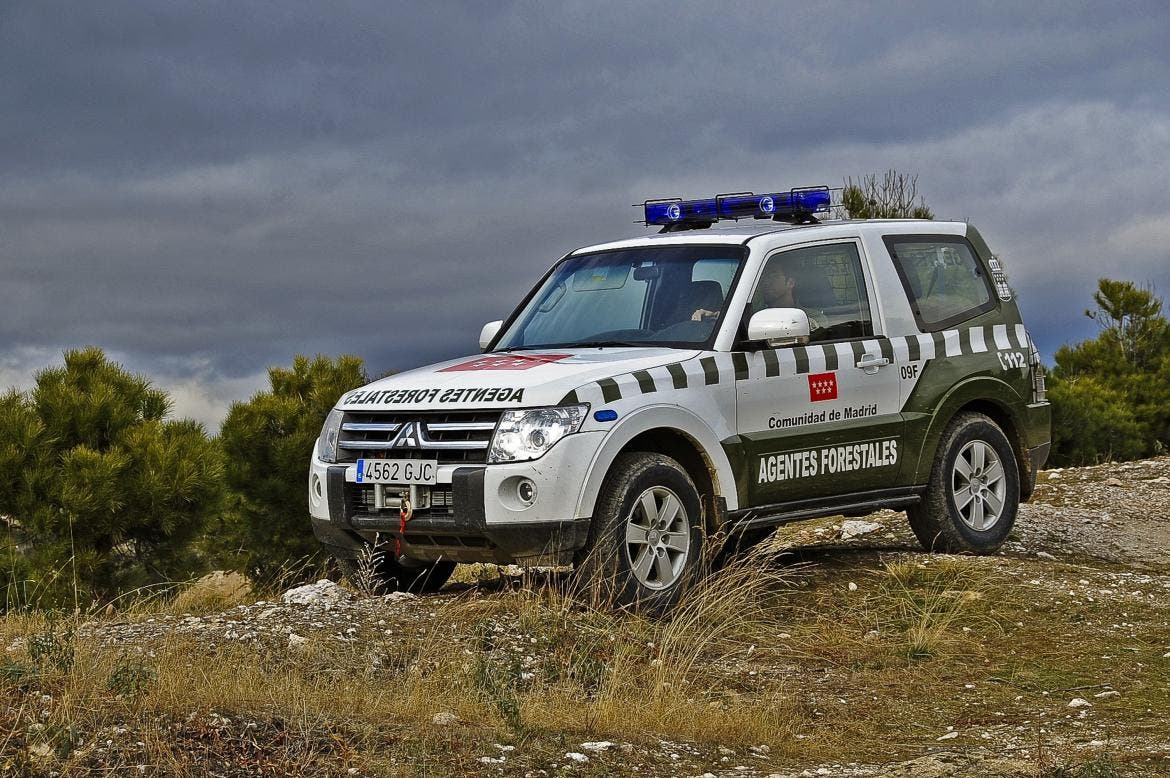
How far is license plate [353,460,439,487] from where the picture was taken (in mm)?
7791

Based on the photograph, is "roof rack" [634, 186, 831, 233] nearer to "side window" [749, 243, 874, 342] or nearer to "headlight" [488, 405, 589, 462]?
"side window" [749, 243, 874, 342]

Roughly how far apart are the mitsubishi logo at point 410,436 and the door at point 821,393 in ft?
6.25

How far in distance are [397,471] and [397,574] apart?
43.8 inches

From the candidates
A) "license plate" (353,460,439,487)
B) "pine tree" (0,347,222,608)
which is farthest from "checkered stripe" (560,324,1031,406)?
"pine tree" (0,347,222,608)

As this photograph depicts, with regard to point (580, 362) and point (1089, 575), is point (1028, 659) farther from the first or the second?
point (580, 362)

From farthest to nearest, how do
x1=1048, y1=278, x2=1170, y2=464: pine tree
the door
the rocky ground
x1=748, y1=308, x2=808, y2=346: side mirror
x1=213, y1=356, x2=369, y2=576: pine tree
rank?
x1=1048, y1=278, x2=1170, y2=464: pine tree
x1=213, y1=356, x2=369, y2=576: pine tree
the door
x1=748, y1=308, x2=808, y2=346: side mirror
the rocky ground

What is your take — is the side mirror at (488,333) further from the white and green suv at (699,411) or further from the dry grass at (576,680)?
the dry grass at (576,680)

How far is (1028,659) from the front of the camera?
26.5 feet

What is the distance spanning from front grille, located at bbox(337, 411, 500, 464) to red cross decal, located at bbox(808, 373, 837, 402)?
7.41ft

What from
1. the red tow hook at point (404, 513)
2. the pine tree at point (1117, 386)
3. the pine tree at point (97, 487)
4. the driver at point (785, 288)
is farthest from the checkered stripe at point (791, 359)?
the pine tree at point (1117, 386)

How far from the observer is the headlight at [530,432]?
755cm

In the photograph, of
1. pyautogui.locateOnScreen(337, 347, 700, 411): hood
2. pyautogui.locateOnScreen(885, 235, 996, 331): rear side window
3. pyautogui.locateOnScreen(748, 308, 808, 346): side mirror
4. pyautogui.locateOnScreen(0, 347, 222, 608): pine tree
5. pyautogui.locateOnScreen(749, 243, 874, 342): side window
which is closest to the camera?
pyautogui.locateOnScreen(337, 347, 700, 411): hood

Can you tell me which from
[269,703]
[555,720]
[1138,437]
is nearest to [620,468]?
[555,720]

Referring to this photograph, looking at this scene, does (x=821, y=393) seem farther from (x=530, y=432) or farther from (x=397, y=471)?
(x=397, y=471)
